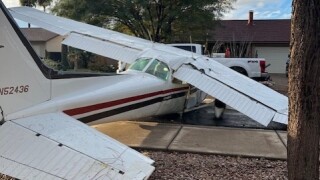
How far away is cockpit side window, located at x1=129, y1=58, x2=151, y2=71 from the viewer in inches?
361

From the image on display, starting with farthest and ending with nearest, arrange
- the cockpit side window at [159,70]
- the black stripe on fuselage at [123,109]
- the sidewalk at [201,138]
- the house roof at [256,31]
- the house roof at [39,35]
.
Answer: the house roof at [39,35]
the house roof at [256,31]
the cockpit side window at [159,70]
the sidewalk at [201,138]
the black stripe on fuselage at [123,109]

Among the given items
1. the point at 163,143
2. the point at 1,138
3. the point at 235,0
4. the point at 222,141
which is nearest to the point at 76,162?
the point at 1,138

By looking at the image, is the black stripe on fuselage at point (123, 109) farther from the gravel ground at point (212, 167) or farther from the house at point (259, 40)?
the house at point (259, 40)

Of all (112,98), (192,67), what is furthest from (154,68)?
(112,98)

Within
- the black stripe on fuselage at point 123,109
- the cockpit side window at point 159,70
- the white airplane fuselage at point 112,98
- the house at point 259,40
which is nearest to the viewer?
the white airplane fuselage at point 112,98

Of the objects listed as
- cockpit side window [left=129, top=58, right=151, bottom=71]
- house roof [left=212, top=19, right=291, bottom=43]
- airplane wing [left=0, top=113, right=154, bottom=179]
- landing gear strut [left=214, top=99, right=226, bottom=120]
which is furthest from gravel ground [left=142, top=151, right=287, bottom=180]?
house roof [left=212, top=19, right=291, bottom=43]

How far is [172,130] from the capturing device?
28.3 feet

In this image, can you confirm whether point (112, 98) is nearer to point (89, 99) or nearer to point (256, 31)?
point (89, 99)

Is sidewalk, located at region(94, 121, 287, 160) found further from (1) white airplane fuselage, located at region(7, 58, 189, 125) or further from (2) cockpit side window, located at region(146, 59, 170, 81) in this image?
(2) cockpit side window, located at region(146, 59, 170, 81)

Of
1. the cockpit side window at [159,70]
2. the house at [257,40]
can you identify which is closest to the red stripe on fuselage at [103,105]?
the cockpit side window at [159,70]

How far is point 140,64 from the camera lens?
9273mm

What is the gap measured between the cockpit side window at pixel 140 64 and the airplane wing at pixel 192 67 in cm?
29

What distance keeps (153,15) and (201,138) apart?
19.5m

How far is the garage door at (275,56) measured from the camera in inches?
1499
